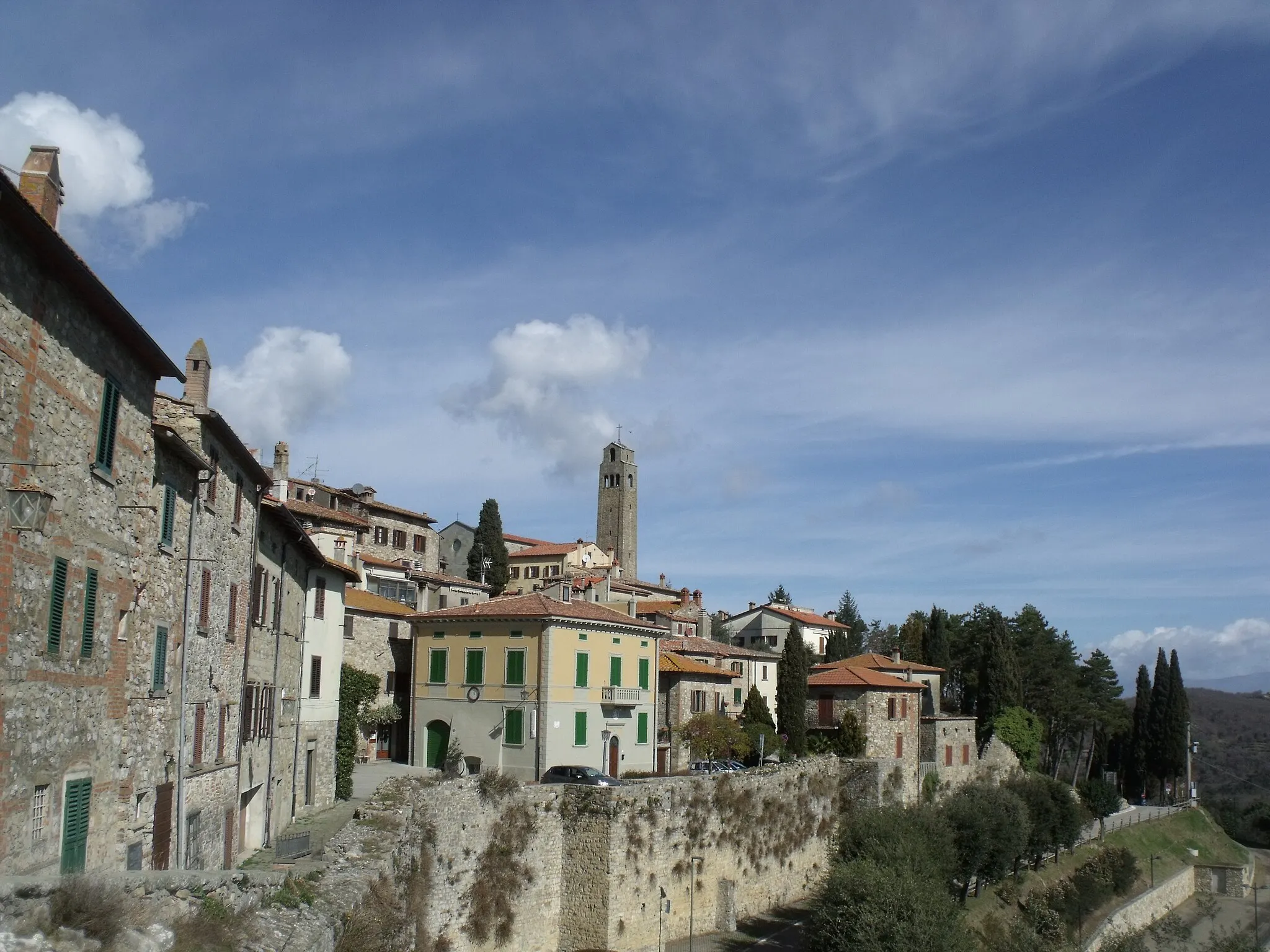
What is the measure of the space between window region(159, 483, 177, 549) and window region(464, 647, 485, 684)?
25759 millimetres

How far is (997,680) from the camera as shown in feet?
225

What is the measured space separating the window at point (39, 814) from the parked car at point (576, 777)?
21473 millimetres

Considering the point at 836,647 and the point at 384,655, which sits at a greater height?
the point at 836,647

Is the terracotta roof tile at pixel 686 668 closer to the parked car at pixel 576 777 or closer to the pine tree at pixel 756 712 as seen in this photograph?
the pine tree at pixel 756 712

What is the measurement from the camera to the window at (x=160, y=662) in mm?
18750

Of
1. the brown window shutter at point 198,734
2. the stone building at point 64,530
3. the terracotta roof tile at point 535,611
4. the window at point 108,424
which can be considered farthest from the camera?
the terracotta roof tile at point 535,611

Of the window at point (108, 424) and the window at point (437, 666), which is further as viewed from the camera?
the window at point (437, 666)

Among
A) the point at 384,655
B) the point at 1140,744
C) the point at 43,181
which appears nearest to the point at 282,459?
the point at 384,655

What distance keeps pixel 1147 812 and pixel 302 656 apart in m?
69.5

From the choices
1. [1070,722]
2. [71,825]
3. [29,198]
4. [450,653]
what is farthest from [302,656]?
[1070,722]

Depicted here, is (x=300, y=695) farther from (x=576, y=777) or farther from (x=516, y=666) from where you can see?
(x=516, y=666)

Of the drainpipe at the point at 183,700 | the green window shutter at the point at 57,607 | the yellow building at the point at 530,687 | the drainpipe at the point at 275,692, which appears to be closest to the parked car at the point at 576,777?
the yellow building at the point at 530,687

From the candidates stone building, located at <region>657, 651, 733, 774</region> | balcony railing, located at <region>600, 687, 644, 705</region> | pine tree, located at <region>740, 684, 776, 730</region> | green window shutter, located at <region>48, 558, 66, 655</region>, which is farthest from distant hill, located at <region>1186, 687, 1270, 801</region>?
green window shutter, located at <region>48, 558, 66, 655</region>

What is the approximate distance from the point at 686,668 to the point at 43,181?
140 ft
